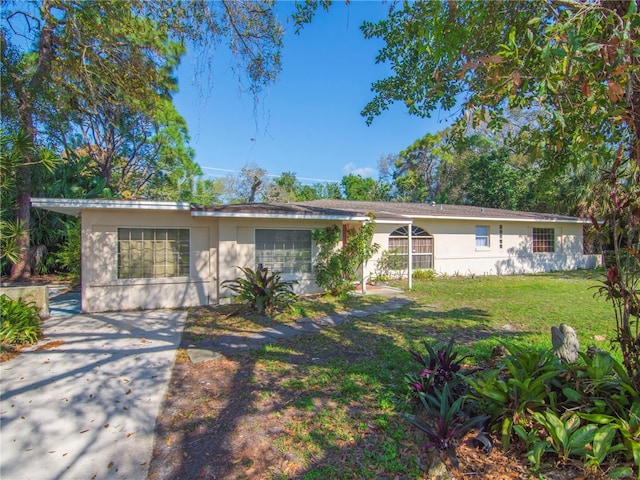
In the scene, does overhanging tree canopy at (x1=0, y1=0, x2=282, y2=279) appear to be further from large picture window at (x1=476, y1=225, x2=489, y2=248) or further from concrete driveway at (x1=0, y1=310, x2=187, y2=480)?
large picture window at (x1=476, y1=225, x2=489, y2=248)

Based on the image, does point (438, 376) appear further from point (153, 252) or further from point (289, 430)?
point (153, 252)

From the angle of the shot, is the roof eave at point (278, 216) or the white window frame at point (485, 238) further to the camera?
the white window frame at point (485, 238)

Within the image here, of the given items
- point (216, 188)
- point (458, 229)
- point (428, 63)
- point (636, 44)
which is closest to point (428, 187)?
point (458, 229)

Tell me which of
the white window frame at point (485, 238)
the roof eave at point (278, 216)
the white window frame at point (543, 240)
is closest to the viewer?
the roof eave at point (278, 216)

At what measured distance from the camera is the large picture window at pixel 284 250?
406 inches

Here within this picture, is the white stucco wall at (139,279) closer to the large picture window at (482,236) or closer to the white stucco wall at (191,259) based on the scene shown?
the white stucco wall at (191,259)

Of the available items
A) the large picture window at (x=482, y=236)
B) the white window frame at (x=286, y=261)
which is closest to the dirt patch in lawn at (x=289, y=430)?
the white window frame at (x=286, y=261)

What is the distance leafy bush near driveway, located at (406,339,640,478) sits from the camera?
2.64 metres

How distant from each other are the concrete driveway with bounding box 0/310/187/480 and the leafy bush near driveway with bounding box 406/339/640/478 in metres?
2.70

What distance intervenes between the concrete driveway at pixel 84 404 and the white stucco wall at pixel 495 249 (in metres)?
9.91

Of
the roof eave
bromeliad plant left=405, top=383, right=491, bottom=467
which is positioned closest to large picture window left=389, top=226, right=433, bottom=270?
the roof eave

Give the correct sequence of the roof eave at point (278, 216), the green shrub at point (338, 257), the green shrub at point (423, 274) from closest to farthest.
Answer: the roof eave at point (278, 216) → the green shrub at point (338, 257) → the green shrub at point (423, 274)

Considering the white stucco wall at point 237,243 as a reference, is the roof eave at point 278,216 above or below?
above

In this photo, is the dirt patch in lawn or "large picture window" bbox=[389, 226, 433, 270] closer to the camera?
the dirt patch in lawn
